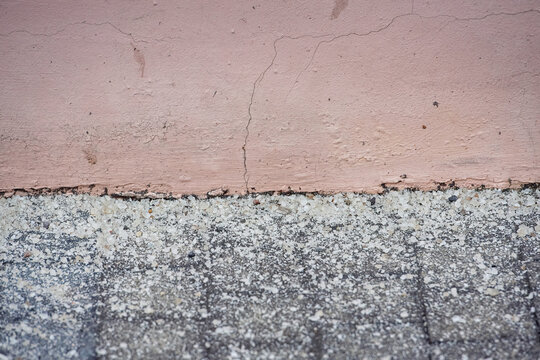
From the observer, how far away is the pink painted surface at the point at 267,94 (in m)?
1.84

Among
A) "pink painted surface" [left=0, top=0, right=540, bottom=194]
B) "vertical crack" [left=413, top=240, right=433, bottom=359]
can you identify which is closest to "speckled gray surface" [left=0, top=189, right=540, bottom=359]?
"vertical crack" [left=413, top=240, right=433, bottom=359]

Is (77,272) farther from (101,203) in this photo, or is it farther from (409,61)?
(409,61)

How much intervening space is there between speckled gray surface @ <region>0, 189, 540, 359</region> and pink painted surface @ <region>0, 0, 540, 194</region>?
117 mm

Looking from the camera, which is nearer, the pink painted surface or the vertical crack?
the vertical crack

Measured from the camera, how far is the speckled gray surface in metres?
1.63

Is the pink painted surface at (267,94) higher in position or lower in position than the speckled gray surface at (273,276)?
higher

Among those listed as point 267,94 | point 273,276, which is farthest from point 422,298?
point 267,94

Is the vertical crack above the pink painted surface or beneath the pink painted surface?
beneath

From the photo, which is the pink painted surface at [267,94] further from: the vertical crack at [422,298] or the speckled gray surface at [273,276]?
the vertical crack at [422,298]

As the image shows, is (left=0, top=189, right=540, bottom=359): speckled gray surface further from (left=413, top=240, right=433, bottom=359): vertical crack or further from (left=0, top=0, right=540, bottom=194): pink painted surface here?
(left=0, top=0, right=540, bottom=194): pink painted surface

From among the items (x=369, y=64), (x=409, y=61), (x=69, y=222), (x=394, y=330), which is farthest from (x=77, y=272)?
(x=409, y=61)

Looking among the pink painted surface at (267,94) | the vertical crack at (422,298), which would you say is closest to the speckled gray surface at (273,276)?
the vertical crack at (422,298)

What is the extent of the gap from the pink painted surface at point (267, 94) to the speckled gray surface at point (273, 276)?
A: 0.12 m

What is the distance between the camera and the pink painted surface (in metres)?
1.84
